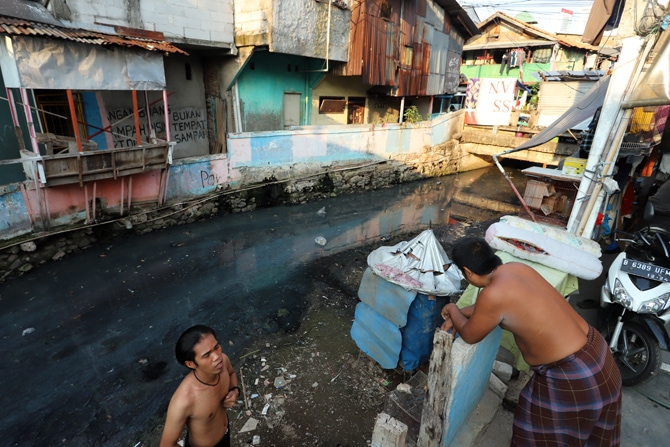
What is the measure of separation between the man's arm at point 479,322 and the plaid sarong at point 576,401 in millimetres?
474

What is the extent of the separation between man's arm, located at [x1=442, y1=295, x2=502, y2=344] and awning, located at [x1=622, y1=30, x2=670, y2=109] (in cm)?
333

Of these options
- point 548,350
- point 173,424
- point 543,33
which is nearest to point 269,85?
point 173,424

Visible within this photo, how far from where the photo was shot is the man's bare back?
2248 mm

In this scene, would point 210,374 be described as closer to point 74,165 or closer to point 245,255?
point 245,255

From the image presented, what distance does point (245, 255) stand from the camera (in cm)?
826

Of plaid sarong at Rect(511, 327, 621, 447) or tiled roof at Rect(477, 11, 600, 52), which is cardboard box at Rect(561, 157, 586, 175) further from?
tiled roof at Rect(477, 11, 600, 52)

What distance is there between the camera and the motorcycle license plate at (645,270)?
12.1ft

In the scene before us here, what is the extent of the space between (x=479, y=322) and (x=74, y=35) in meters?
8.43

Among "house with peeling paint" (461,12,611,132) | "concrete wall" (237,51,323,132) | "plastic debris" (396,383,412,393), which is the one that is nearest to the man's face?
"plastic debris" (396,383,412,393)

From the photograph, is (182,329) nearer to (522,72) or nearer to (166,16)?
(166,16)

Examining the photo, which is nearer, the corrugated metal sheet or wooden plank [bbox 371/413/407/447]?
wooden plank [bbox 371/413/407/447]

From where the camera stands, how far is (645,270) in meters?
3.81

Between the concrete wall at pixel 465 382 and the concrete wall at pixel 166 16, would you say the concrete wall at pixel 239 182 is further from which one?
the concrete wall at pixel 465 382

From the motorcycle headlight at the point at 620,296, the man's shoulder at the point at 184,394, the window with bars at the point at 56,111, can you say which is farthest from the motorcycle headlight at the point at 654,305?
the window with bars at the point at 56,111
